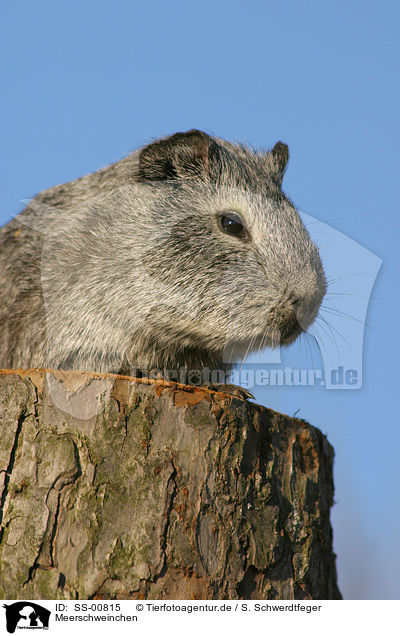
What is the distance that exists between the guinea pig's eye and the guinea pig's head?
1 cm

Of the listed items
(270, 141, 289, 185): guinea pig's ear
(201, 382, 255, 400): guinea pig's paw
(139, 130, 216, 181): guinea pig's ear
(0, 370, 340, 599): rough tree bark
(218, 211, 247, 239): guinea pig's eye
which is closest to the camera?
(0, 370, 340, 599): rough tree bark

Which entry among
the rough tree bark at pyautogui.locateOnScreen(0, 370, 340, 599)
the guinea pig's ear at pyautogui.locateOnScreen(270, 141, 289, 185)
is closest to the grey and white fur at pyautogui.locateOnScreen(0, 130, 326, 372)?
the guinea pig's ear at pyautogui.locateOnScreen(270, 141, 289, 185)

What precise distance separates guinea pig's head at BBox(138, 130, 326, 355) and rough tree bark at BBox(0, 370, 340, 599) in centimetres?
122

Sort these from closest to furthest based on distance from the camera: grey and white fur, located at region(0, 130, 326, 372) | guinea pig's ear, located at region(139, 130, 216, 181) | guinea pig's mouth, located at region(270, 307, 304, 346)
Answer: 1. guinea pig's mouth, located at region(270, 307, 304, 346)
2. grey and white fur, located at region(0, 130, 326, 372)
3. guinea pig's ear, located at region(139, 130, 216, 181)

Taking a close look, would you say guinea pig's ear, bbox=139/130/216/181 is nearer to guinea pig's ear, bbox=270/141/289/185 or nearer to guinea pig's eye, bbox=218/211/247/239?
guinea pig's eye, bbox=218/211/247/239

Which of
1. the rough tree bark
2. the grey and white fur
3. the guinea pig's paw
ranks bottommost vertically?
the rough tree bark

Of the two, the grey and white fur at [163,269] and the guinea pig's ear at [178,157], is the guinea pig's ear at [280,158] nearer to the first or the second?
the grey and white fur at [163,269]

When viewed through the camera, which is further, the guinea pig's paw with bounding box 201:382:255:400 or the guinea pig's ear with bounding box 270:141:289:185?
the guinea pig's ear with bounding box 270:141:289:185

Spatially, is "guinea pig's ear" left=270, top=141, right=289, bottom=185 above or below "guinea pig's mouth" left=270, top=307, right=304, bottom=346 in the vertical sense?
above

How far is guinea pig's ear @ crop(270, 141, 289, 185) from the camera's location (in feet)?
27.0

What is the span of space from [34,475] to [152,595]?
1272mm

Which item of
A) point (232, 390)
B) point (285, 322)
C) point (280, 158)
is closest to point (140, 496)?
point (232, 390)

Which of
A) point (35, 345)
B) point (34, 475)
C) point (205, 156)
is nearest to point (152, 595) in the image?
point (34, 475)

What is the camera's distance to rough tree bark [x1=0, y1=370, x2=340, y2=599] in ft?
16.3
